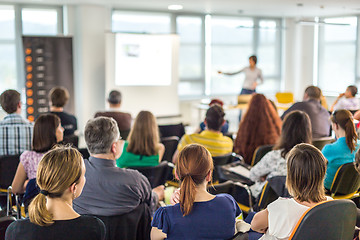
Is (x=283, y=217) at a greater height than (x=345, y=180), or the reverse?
(x=283, y=217)

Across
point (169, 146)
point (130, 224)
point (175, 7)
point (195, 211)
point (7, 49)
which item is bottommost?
point (130, 224)

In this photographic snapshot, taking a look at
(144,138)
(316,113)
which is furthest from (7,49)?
(316,113)

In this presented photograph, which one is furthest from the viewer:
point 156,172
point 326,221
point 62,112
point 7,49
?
point 7,49

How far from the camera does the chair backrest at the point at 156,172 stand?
11.7 feet

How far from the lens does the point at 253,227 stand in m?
2.20

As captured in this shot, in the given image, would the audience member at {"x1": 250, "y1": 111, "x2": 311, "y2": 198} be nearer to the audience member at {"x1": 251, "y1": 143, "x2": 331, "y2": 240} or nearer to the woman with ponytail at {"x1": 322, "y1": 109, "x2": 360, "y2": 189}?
the woman with ponytail at {"x1": 322, "y1": 109, "x2": 360, "y2": 189}

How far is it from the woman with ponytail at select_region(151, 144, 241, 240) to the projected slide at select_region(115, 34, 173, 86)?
685 cm

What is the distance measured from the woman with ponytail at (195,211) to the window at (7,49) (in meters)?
7.30

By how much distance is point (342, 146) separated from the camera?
3545mm

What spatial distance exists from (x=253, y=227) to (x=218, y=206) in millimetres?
244

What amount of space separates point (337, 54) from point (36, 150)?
9.92 m

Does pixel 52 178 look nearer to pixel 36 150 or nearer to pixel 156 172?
pixel 36 150

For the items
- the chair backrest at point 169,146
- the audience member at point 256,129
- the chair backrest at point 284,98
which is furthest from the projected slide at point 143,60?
the audience member at point 256,129

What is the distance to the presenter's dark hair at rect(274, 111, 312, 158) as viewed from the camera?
3373mm
